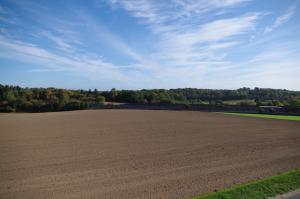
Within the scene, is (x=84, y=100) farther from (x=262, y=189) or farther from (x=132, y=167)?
(x=262, y=189)

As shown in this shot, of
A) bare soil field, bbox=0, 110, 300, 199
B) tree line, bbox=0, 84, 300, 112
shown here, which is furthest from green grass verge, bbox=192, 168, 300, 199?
tree line, bbox=0, 84, 300, 112

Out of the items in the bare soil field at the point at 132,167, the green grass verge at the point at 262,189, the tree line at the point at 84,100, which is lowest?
the bare soil field at the point at 132,167

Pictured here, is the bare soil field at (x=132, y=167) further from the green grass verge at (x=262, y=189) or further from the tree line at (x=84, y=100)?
the tree line at (x=84, y=100)

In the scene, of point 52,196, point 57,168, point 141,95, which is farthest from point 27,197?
point 141,95

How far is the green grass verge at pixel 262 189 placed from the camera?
23.8 feet

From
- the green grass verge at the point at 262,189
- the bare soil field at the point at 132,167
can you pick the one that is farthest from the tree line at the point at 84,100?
the green grass verge at the point at 262,189

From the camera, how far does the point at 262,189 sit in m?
7.74

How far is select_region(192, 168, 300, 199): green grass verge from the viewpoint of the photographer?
7.26 meters

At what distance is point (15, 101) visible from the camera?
2778 inches

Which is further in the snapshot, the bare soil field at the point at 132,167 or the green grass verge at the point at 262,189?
the bare soil field at the point at 132,167

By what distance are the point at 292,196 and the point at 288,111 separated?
4803 cm

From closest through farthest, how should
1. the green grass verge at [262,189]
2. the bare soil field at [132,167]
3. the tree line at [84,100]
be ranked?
the green grass verge at [262,189] → the bare soil field at [132,167] → the tree line at [84,100]

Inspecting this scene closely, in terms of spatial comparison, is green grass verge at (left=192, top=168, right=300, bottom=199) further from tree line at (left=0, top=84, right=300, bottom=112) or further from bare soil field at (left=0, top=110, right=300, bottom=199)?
tree line at (left=0, top=84, right=300, bottom=112)

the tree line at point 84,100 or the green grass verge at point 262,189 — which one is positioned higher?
the tree line at point 84,100
